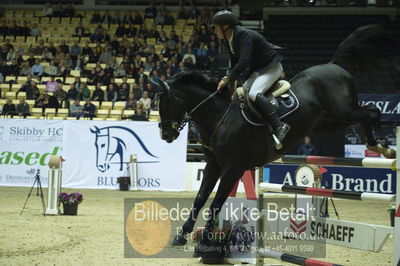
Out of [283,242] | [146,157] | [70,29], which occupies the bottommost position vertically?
[283,242]

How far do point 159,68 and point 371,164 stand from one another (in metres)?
16.2

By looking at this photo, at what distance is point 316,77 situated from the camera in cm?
664

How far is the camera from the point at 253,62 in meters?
6.57

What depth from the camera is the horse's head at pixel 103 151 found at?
1692 centimetres

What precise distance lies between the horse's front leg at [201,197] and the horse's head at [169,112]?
0.53 meters

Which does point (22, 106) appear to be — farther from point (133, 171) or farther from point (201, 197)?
point (201, 197)

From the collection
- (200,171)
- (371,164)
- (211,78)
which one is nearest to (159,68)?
(200,171)

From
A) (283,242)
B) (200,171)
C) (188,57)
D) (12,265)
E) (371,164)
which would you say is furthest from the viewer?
(188,57)

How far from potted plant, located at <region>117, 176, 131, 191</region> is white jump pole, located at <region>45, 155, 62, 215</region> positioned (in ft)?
17.8

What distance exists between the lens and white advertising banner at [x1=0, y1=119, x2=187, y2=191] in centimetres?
1691

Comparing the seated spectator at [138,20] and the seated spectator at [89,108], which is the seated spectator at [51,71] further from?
the seated spectator at [138,20]

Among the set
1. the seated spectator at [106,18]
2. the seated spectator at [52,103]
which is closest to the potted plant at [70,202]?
the seated spectator at [52,103]

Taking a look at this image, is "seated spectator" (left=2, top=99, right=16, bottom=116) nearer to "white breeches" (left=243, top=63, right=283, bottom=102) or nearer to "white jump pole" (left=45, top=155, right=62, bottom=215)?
"white jump pole" (left=45, top=155, right=62, bottom=215)

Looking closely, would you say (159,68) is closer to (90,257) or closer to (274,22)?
(274,22)
